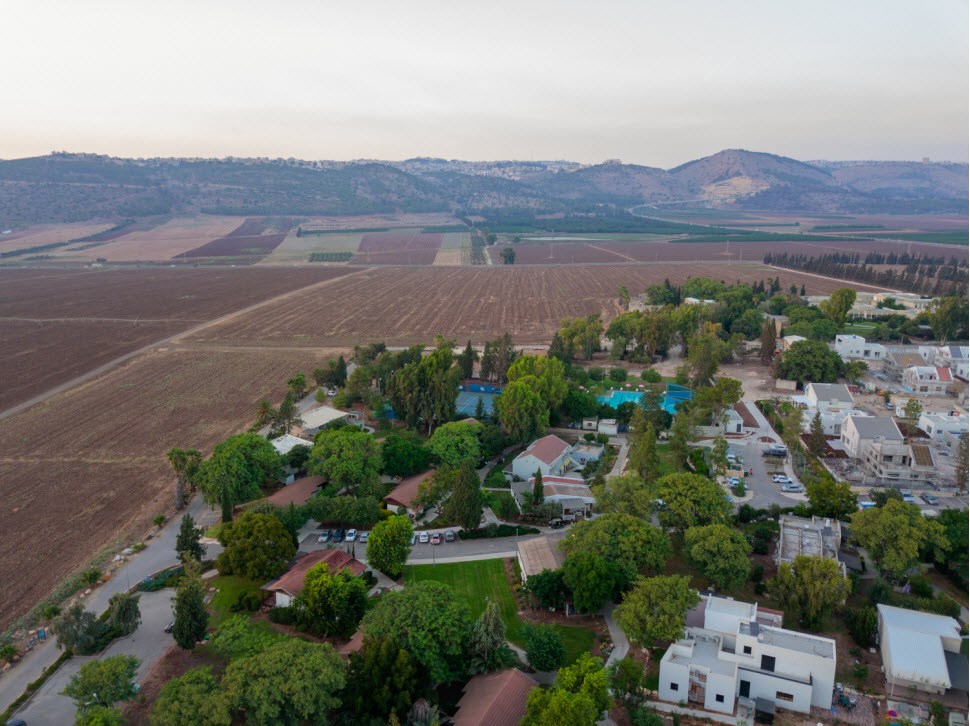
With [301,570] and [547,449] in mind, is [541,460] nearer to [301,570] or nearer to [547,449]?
[547,449]

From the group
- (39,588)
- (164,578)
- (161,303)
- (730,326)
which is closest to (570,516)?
(164,578)

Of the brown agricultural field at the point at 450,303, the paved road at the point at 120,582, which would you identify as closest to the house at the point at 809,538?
the paved road at the point at 120,582

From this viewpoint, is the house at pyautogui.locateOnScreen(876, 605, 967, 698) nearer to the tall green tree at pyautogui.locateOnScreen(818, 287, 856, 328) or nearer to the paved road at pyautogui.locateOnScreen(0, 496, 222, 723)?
the paved road at pyautogui.locateOnScreen(0, 496, 222, 723)

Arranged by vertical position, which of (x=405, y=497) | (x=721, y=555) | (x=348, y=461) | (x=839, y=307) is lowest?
(x=405, y=497)

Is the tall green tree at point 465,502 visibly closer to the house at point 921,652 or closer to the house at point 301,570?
the house at point 301,570

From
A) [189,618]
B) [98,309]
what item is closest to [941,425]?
[189,618]

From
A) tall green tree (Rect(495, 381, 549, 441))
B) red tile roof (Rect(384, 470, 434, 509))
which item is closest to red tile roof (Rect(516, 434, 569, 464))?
tall green tree (Rect(495, 381, 549, 441))
